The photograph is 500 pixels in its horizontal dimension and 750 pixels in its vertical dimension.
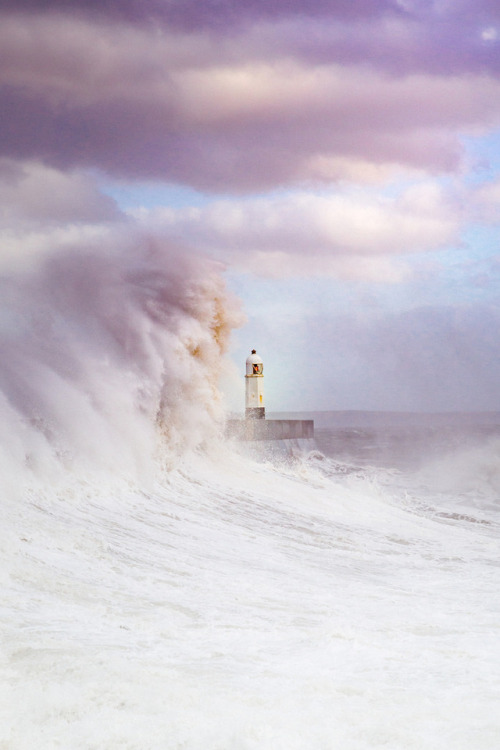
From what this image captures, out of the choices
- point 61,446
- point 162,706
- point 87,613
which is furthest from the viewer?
point 61,446

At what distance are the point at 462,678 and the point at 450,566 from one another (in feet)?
10.0

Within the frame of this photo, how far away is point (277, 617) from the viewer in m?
3.94

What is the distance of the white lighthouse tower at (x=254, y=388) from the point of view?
1798 cm

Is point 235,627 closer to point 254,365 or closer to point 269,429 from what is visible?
point 269,429

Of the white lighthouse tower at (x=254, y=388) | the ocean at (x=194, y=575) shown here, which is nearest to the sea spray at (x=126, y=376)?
the ocean at (x=194, y=575)

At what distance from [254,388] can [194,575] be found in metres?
13.7

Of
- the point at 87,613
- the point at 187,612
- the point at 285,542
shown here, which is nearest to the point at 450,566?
the point at 285,542

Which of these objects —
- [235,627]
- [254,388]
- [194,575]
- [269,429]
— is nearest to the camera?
[235,627]

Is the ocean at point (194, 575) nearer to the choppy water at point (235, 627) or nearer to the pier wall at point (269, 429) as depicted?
the choppy water at point (235, 627)

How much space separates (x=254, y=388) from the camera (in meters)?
18.4

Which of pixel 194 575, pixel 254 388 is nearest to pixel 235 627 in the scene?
pixel 194 575

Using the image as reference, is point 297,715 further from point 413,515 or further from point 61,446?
point 413,515

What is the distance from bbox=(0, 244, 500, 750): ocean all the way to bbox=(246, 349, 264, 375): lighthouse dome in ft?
24.8

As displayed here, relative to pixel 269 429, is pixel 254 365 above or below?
above
